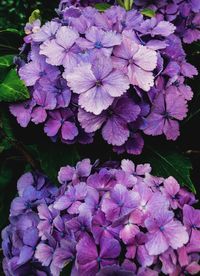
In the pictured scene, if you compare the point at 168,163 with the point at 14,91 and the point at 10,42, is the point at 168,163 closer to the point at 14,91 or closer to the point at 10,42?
the point at 14,91

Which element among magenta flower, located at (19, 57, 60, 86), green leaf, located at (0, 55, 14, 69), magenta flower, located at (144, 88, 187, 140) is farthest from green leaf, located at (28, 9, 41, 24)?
magenta flower, located at (144, 88, 187, 140)

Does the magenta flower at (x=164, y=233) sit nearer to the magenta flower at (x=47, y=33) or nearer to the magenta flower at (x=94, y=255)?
the magenta flower at (x=94, y=255)

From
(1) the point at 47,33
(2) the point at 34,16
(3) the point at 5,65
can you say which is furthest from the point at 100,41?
(2) the point at 34,16

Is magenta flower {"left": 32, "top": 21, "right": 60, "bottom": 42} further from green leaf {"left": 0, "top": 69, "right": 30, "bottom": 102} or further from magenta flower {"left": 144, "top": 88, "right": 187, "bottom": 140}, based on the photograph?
magenta flower {"left": 144, "top": 88, "right": 187, "bottom": 140}

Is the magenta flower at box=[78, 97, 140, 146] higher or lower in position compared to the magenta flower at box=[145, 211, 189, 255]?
higher

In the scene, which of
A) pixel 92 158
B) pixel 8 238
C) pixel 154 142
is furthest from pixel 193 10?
pixel 8 238

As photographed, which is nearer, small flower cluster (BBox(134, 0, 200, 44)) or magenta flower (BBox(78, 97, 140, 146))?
magenta flower (BBox(78, 97, 140, 146))

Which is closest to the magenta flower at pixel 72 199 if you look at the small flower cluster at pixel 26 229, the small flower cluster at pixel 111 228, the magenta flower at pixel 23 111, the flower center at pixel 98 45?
the small flower cluster at pixel 111 228
